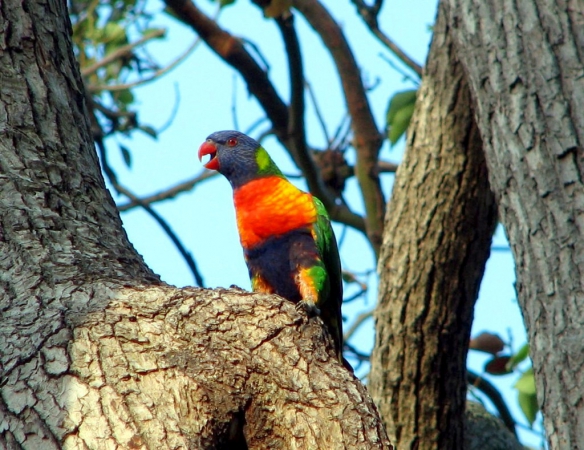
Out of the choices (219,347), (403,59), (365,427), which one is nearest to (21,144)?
(219,347)

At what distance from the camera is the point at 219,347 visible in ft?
6.53

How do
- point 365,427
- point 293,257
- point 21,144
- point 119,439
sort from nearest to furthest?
point 119,439 < point 365,427 < point 21,144 < point 293,257

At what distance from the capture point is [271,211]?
386cm

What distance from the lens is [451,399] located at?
13.2 feet

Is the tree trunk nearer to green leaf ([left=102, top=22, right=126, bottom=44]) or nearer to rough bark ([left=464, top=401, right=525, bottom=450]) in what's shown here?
rough bark ([left=464, top=401, right=525, bottom=450])

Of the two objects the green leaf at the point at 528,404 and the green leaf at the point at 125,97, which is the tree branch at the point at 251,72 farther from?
the green leaf at the point at 528,404

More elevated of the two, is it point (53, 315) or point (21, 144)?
point (21, 144)

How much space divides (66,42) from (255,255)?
4.96ft

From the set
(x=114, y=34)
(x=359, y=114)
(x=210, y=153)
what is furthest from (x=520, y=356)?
(x=114, y=34)

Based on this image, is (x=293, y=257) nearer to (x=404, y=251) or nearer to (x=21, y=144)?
(x=404, y=251)

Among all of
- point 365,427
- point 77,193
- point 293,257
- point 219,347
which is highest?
point 293,257

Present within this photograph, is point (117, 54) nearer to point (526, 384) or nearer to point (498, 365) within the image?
point (498, 365)

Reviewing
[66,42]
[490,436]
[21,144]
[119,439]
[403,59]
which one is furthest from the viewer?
[403,59]

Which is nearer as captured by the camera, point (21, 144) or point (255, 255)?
point (21, 144)
